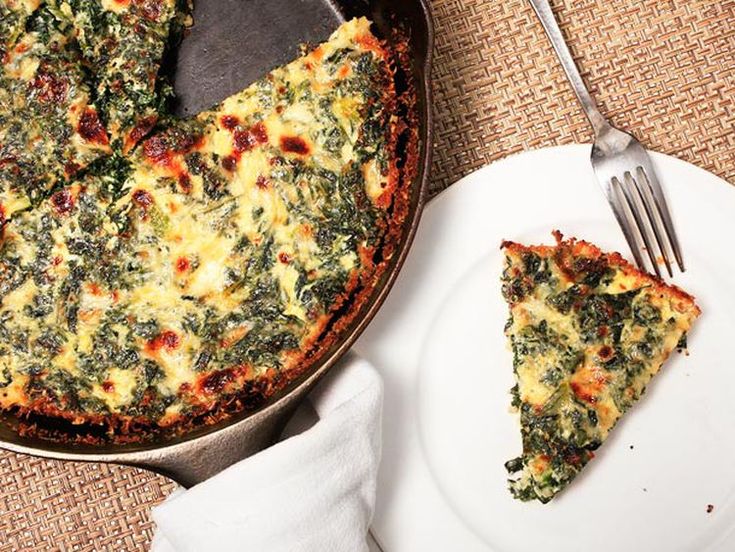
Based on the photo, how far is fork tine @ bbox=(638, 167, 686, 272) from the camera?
377cm

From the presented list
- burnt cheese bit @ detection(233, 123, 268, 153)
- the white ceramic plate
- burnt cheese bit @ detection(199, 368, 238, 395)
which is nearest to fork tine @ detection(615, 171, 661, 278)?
the white ceramic plate

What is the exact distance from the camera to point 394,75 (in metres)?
3.66

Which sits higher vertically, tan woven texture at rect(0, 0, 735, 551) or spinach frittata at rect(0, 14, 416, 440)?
spinach frittata at rect(0, 14, 416, 440)

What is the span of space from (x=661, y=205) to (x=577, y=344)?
2.13 feet

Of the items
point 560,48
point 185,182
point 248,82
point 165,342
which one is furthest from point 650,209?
point 165,342

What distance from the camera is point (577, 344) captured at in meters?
3.68

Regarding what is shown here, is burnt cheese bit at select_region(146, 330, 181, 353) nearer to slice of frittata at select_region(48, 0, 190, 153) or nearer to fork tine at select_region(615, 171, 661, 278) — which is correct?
slice of frittata at select_region(48, 0, 190, 153)

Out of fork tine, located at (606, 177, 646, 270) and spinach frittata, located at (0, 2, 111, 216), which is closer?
spinach frittata, located at (0, 2, 111, 216)

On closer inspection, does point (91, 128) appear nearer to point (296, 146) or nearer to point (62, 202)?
point (62, 202)

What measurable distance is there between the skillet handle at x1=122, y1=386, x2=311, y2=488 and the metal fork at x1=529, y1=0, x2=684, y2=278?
1.44m

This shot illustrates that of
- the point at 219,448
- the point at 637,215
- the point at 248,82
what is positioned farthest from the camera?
the point at 248,82

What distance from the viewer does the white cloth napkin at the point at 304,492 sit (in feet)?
11.2

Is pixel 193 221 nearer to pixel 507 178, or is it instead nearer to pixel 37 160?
pixel 37 160

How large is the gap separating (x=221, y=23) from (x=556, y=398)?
79.1 inches
